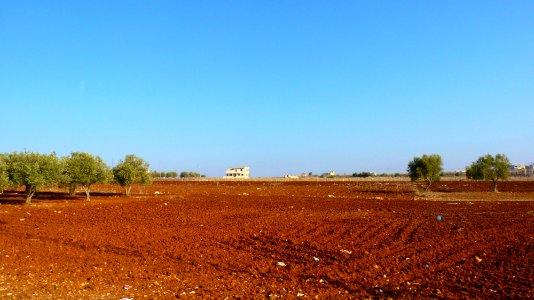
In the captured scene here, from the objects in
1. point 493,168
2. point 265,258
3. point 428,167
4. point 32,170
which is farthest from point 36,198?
point 493,168

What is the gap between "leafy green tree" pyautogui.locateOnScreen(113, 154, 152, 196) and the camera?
57.5m

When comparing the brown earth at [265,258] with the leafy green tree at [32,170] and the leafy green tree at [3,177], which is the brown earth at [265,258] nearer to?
the leafy green tree at [3,177]

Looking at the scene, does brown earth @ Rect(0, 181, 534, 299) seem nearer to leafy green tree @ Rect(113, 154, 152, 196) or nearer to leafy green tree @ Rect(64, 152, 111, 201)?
leafy green tree @ Rect(64, 152, 111, 201)

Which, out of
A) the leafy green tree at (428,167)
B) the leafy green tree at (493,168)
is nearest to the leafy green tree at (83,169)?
the leafy green tree at (428,167)

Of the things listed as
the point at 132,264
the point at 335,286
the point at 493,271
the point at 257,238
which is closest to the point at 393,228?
the point at 257,238

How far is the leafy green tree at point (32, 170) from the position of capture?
41.2m

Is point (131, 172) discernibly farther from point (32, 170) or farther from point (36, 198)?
point (32, 170)

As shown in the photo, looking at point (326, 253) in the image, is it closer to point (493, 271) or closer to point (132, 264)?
point (493, 271)

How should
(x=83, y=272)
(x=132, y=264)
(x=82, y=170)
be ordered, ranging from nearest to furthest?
(x=83, y=272) → (x=132, y=264) → (x=82, y=170)

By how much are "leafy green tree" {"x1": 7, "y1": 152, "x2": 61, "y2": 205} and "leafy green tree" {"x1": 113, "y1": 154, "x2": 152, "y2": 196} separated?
12.0 metres

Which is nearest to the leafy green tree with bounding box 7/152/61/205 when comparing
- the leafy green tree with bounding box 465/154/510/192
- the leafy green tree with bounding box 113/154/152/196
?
the leafy green tree with bounding box 113/154/152/196

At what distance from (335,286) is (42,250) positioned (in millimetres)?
13245

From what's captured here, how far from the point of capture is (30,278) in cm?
1337

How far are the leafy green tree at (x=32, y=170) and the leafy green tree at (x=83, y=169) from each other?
10.6 feet
